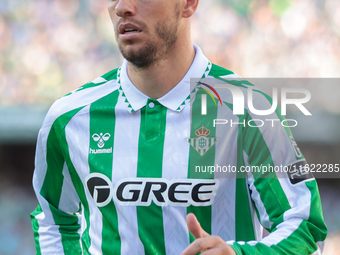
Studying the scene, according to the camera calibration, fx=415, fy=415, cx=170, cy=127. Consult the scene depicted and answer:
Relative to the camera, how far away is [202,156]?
135 centimetres

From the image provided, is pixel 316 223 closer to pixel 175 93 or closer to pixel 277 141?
pixel 277 141

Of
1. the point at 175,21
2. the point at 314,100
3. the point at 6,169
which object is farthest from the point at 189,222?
the point at 6,169

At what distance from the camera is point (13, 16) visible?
13.5 ft

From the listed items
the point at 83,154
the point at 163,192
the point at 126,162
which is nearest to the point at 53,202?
the point at 83,154

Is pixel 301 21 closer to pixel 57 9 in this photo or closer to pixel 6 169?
pixel 57 9

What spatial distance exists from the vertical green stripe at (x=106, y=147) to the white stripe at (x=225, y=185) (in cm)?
33

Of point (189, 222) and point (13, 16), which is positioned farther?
point (13, 16)

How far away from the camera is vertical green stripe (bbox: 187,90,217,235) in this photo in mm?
1324

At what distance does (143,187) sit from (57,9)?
3.36 meters

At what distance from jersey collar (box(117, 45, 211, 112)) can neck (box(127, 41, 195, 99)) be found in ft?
0.06

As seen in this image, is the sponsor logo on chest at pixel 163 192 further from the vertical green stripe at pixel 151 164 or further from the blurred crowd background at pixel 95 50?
the blurred crowd background at pixel 95 50

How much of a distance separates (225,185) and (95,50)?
309 cm

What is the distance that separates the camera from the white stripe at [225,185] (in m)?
1.33

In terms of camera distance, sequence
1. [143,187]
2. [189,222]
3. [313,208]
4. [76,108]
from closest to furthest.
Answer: [189,222] < [313,208] < [143,187] < [76,108]
